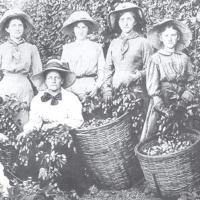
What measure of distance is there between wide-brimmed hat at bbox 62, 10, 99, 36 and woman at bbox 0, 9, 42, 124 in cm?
52

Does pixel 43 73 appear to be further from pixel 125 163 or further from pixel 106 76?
pixel 125 163

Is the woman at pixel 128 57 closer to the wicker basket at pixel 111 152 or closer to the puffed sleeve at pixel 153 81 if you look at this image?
the puffed sleeve at pixel 153 81

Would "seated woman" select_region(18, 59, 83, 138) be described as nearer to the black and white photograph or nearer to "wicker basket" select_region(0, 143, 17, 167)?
the black and white photograph

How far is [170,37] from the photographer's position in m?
4.72

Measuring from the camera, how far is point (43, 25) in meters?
7.34

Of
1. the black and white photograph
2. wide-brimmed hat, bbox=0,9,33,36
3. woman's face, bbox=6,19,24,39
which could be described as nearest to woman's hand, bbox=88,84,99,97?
the black and white photograph

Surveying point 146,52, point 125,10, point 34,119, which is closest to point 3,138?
point 34,119

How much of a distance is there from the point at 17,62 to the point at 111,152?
1730mm

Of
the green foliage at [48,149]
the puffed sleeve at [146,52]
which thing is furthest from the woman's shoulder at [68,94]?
the puffed sleeve at [146,52]

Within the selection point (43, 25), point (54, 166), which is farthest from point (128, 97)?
point (43, 25)

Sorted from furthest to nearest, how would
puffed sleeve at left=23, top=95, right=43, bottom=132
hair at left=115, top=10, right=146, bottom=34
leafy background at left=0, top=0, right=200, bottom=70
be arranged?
leafy background at left=0, top=0, right=200, bottom=70, hair at left=115, top=10, right=146, bottom=34, puffed sleeve at left=23, top=95, right=43, bottom=132

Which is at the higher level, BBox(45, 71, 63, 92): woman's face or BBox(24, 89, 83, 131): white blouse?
BBox(45, 71, 63, 92): woman's face

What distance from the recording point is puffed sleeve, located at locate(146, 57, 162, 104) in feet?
15.5

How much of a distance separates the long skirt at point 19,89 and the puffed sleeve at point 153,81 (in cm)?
158
